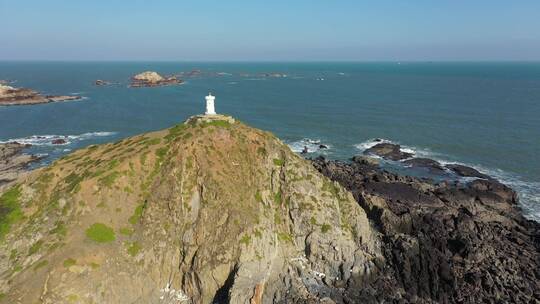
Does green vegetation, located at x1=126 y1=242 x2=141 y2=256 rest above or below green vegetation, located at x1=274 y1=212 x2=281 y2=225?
below

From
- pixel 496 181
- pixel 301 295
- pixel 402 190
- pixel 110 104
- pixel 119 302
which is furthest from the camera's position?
pixel 110 104

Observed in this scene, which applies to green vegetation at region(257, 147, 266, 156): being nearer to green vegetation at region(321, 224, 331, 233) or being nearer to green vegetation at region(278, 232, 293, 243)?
green vegetation at region(278, 232, 293, 243)

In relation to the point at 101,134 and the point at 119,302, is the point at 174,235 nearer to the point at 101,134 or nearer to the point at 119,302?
the point at 119,302

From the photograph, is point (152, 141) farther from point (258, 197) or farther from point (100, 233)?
point (258, 197)

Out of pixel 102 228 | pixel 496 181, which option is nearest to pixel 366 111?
pixel 496 181

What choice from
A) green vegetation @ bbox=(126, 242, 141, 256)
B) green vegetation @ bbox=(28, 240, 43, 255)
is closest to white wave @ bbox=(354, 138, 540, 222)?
green vegetation @ bbox=(126, 242, 141, 256)

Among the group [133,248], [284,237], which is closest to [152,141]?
[133,248]

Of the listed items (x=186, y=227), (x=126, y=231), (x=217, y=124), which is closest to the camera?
(x=126, y=231)
